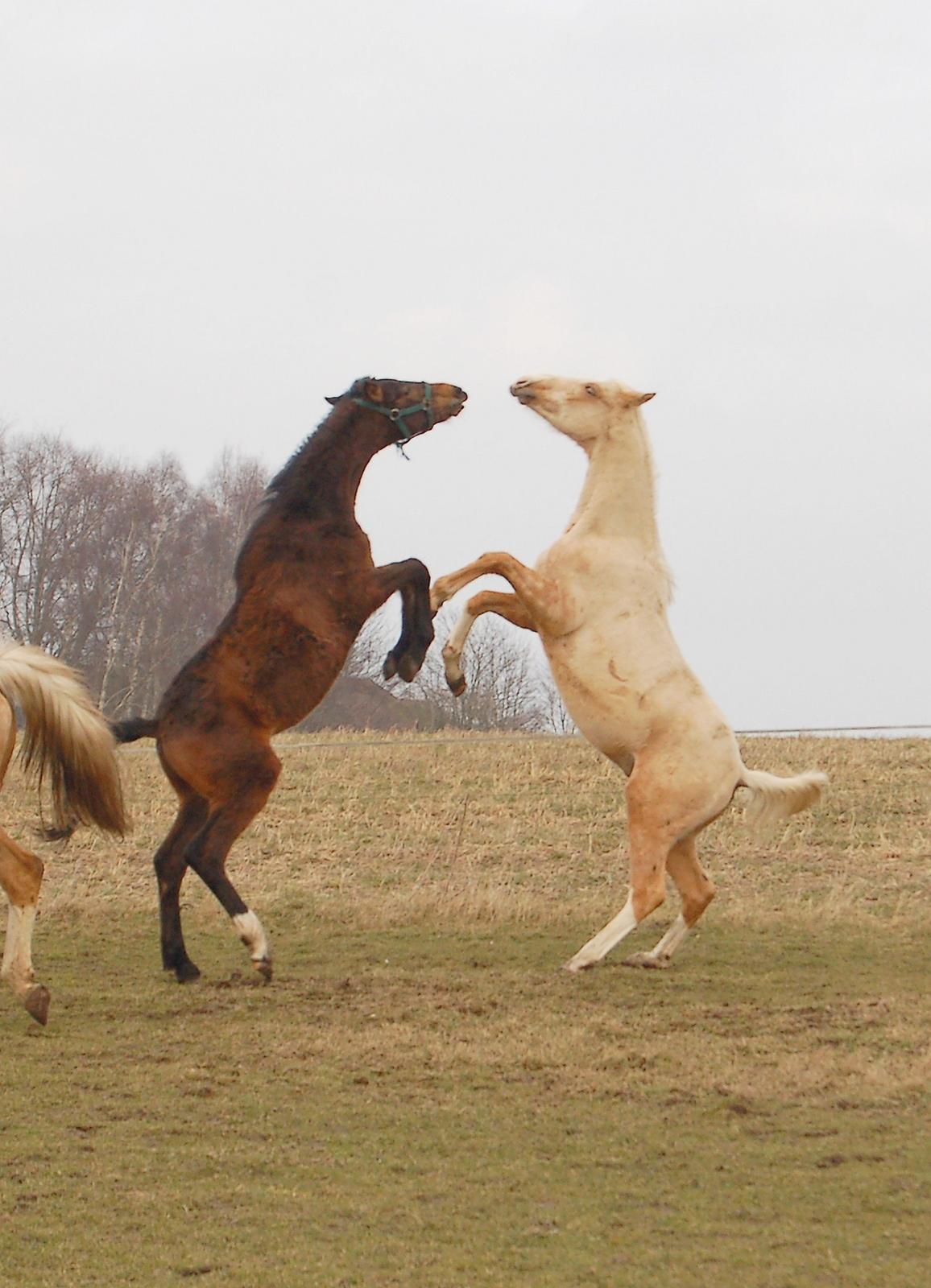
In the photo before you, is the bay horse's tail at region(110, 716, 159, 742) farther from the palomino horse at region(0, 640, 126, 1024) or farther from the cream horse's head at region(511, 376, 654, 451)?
the cream horse's head at region(511, 376, 654, 451)

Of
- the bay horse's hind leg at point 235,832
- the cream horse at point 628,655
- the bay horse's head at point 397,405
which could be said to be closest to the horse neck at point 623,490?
A: the cream horse at point 628,655

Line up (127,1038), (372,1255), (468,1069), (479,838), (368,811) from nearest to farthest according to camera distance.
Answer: (372,1255)
(468,1069)
(127,1038)
(479,838)
(368,811)

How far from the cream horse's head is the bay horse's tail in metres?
2.43

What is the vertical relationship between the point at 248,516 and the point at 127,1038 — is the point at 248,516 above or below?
above

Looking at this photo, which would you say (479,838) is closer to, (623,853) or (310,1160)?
(623,853)

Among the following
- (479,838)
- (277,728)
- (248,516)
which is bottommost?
(479,838)

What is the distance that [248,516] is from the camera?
23.4 m

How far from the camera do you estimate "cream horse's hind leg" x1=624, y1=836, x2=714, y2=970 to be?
305 inches

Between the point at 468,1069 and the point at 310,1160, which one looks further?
the point at 468,1069

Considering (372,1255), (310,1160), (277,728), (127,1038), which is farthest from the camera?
(277,728)

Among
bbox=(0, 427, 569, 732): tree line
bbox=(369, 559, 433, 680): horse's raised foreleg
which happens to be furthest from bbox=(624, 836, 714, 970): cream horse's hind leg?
bbox=(0, 427, 569, 732): tree line

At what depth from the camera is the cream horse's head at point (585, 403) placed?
303 inches

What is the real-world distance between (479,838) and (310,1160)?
30.2 feet

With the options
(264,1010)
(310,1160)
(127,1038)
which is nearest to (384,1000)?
(264,1010)
